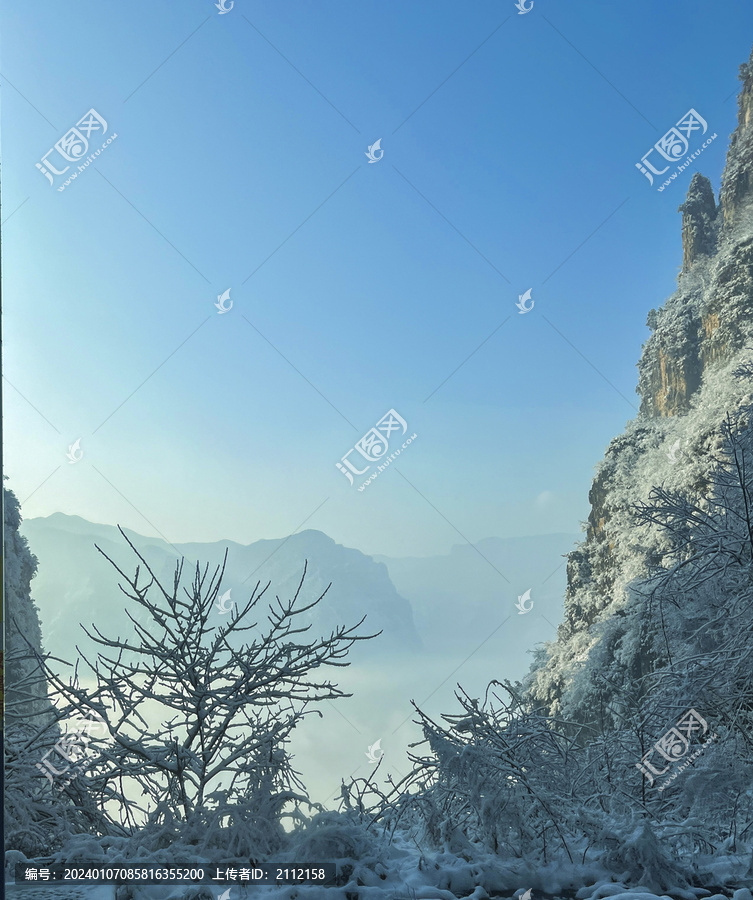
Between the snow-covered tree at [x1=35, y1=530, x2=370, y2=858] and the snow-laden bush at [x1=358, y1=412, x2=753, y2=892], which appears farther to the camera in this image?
the snow-covered tree at [x1=35, y1=530, x2=370, y2=858]

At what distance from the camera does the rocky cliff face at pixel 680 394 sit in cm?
955

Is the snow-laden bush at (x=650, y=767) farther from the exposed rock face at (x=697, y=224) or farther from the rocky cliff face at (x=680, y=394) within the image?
the exposed rock face at (x=697, y=224)

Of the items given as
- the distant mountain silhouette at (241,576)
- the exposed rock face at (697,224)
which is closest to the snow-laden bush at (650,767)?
the distant mountain silhouette at (241,576)

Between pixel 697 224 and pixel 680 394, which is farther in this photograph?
pixel 697 224

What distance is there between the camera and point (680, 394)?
12.2m

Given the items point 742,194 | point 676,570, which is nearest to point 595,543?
point 742,194

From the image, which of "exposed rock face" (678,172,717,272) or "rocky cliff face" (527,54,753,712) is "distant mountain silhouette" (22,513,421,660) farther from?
"exposed rock face" (678,172,717,272)

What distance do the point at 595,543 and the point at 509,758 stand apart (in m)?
9.93

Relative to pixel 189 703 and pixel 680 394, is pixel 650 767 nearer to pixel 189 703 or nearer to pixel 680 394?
pixel 189 703

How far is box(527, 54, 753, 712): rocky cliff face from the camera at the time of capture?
9555 mm

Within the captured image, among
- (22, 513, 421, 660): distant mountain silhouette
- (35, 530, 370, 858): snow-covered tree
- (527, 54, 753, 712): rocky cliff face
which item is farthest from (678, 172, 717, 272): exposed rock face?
(35, 530, 370, 858): snow-covered tree
